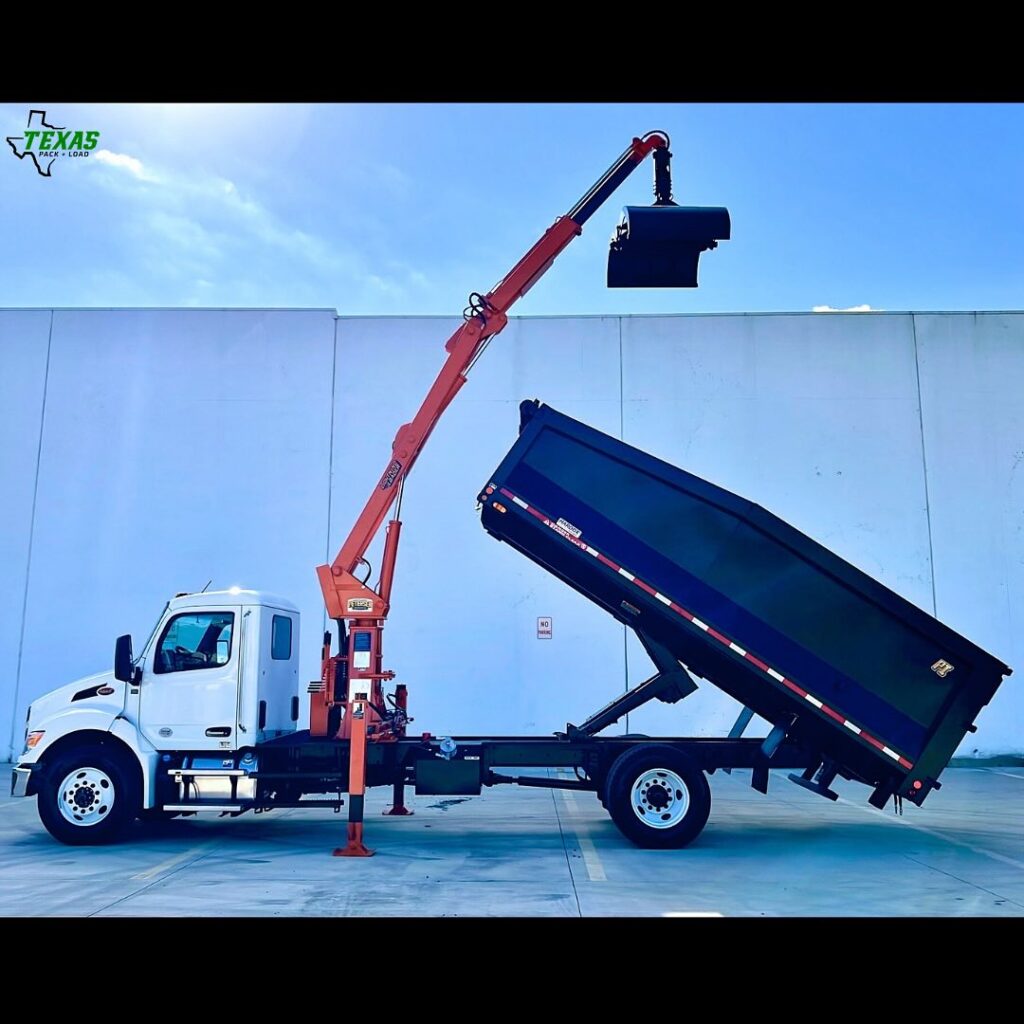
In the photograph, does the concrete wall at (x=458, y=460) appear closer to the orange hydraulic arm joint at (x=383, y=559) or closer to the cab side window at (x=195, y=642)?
the orange hydraulic arm joint at (x=383, y=559)

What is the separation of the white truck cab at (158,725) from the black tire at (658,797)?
3338 millimetres

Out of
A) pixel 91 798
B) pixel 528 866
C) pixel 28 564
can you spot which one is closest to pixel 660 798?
pixel 528 866

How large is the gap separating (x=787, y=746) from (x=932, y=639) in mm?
1623

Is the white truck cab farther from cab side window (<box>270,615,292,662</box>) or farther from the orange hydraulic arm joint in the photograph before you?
the orange hydraulic arm joint

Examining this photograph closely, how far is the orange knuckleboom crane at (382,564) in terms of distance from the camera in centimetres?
799

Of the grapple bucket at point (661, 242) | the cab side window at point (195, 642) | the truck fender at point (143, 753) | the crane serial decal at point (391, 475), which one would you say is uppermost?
the grapple bucket at point (661, 242)

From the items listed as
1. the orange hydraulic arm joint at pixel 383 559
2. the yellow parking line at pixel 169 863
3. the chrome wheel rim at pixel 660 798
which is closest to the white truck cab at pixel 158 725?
the yellow parking line at pixel 169 863

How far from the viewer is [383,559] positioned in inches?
338

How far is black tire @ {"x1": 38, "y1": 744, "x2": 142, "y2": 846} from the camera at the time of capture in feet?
26.4

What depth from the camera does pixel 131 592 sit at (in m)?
15.0

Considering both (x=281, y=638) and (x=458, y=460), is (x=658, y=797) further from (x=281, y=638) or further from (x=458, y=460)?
(x=458, y=460)

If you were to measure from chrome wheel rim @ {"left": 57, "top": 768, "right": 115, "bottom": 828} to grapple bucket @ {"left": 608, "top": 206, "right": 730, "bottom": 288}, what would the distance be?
Answer: 6250 millimetres

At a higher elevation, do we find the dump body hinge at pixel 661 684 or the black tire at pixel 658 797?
the dump body hinge at pixel 661 684
